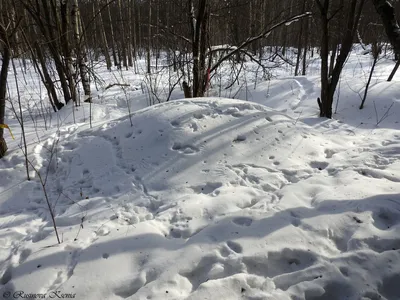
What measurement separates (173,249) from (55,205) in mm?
1508

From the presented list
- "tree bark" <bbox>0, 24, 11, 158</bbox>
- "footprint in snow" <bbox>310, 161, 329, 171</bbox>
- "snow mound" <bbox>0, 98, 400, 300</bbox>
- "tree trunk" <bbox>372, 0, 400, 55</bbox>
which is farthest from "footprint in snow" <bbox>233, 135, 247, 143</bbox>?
"tree bark" <bbox>0, 24, 11, 158</bbox>

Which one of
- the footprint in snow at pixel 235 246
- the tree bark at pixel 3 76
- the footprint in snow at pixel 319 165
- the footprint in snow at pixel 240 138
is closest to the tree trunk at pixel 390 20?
the footprint in snow at pixel 319 165

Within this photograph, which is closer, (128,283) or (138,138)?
(128,283)

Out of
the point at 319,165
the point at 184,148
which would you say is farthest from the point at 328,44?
the point at 184,148

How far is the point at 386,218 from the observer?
235 cm

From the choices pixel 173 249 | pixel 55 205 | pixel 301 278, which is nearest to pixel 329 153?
pixel 301 278

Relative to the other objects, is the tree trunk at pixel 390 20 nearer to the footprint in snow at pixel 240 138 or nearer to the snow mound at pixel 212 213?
the snow mound at pixel 212 213

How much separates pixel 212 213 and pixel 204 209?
0.31 feet

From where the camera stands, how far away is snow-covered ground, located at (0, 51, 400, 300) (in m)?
1.86

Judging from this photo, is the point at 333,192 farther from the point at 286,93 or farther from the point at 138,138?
the point at 286,93

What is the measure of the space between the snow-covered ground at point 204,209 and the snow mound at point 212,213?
1cm

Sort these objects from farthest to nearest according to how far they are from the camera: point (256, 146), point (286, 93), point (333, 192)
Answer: point (286, 93) < point (256, 146) < point (333, 192)

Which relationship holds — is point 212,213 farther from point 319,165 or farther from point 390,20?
point 390,20

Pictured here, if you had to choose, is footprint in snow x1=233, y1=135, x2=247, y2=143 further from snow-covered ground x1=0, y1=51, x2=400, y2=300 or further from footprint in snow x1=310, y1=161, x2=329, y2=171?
footprint in snow x1=310, y1=161, x2=329, y2=171
